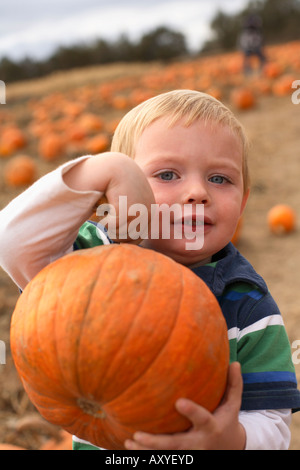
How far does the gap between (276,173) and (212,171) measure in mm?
5723

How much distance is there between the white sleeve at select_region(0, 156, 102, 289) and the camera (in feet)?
4.22

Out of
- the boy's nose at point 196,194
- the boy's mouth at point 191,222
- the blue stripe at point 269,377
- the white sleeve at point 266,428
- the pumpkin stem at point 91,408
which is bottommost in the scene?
the white sleeve at point 266,428

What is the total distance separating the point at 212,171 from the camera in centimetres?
157

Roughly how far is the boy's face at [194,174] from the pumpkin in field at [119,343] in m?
0.37

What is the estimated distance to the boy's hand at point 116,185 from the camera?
1.23 m

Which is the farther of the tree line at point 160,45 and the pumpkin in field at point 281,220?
the tree line at point 160,45

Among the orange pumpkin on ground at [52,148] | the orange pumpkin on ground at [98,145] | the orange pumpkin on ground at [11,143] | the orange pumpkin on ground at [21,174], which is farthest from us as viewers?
the orange pumpkin on ground at [11,143]

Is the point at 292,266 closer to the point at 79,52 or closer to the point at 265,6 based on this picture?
the point at 79,52

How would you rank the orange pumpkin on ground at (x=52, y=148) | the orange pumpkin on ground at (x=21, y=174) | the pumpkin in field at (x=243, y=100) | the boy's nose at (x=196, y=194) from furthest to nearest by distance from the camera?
the pumpkin in field at (x=243, y=100) → the orange pumpkin on ground at (x=52, y=148) → the orange pumpkin on ground at (x=21, y=174) → the boy's nose at (x=196, y=194)

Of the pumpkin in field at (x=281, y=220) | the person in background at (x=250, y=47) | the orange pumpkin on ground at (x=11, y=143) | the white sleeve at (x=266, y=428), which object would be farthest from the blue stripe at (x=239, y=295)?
the person in background at (x=250, y=47)

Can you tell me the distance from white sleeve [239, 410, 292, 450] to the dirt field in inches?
61.4

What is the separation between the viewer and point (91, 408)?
1.15 m

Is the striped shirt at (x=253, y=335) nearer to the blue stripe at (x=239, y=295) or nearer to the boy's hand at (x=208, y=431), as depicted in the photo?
the blue stripe at (x=239, y=295)

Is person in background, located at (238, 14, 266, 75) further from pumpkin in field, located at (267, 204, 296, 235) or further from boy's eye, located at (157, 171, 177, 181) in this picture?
boy's eye, located at (157, 171, 177, 181)
